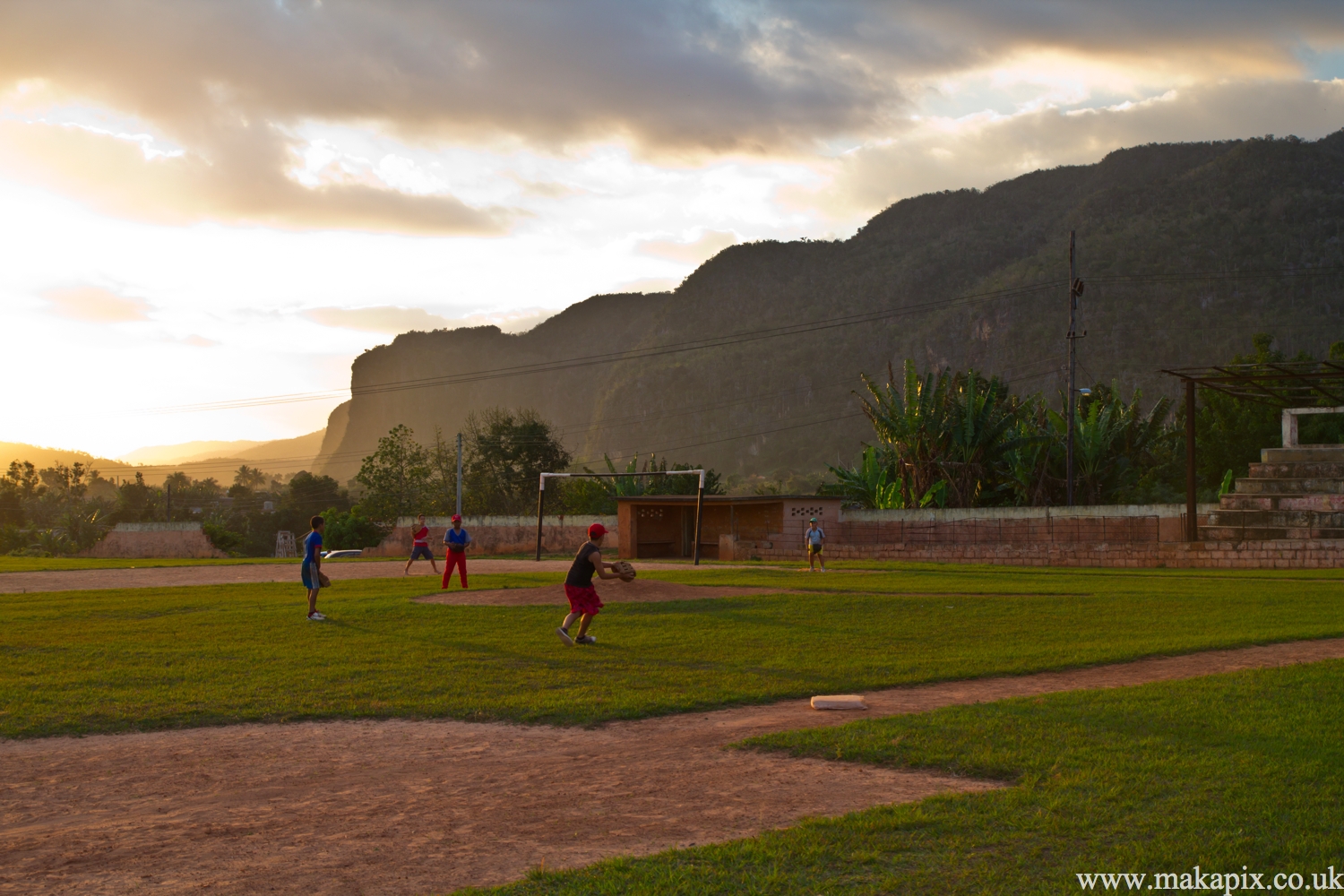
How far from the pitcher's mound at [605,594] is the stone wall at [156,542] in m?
43.0

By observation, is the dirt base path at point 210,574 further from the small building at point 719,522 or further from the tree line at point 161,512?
the tree line at point 161,512

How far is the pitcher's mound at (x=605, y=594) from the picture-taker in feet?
64.8

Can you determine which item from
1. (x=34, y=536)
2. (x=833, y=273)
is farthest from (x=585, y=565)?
(x=833, y=273)

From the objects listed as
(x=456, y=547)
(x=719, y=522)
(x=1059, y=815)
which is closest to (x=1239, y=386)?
(x=719, y=522)

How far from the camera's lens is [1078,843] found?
5.50 m

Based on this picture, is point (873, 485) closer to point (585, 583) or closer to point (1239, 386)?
point (1239, 386)

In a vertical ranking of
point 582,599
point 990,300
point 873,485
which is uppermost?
point 990,300

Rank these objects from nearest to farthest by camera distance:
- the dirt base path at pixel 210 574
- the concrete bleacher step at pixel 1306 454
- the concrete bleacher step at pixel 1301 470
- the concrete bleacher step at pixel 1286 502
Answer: the dirt base path at pixel 210 574 < the concrete bleacher step at pixel 1286 502 < the concrete bleacher step at pixel 1301 470 < the concrete bleacher step at pixel 1306 454

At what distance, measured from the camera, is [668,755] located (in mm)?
7934

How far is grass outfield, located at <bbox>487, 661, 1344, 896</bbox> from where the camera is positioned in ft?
16.6

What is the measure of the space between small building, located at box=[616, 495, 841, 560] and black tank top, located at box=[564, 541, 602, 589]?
2579 cm

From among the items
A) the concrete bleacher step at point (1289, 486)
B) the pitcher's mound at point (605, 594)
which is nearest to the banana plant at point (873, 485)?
the concrete bleacher step at point (1289, 486)

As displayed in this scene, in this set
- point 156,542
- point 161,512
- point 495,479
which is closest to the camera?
point 156,542

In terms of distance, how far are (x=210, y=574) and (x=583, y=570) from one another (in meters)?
23.3
